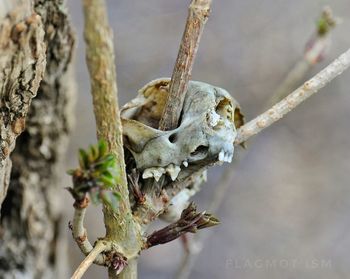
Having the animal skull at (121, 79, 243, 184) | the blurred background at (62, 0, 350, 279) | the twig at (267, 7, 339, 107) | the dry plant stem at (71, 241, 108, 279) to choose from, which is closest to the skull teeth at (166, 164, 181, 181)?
the animal skull at (121, 79, 243, 184)

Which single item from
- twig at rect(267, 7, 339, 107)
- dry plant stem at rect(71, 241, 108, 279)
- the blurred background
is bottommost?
dry plant stem at rect(71, 241, 108, 279)

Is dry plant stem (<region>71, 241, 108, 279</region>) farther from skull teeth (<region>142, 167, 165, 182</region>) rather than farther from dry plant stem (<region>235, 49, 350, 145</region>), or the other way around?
dry plant stem (<region>235, 49, 350, 145</region>)

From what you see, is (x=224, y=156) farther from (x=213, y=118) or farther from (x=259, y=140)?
(x=259, y=140)

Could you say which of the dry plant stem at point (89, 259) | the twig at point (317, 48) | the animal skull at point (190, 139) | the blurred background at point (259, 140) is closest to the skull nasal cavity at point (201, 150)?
the animal skull at point (190, 139)

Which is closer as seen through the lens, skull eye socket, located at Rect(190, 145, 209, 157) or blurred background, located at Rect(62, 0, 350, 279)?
skull eye socket, located at Rect(190, 145, 209, 157)

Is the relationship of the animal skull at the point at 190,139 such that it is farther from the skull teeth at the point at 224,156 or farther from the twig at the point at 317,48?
the twig at the point at 317,48

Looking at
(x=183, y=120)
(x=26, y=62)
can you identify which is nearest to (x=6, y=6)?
(x=26, y=62)

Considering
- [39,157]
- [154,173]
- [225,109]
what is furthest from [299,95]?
[39,157]

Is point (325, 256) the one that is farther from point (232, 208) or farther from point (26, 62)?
point (26, 62)

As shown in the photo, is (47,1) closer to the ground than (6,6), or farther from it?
farther from it
